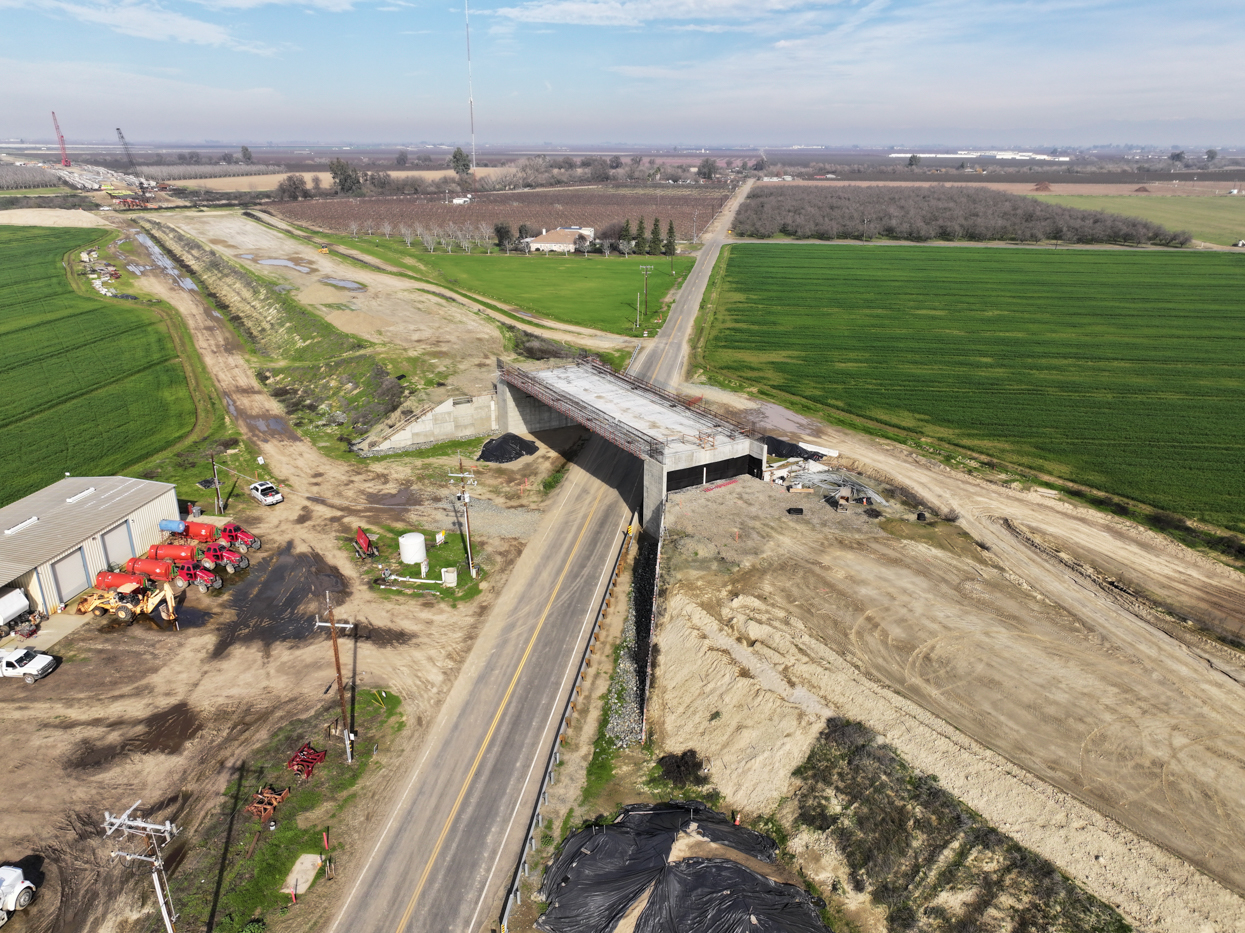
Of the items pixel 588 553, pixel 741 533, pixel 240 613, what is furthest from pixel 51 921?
pixel 741 533

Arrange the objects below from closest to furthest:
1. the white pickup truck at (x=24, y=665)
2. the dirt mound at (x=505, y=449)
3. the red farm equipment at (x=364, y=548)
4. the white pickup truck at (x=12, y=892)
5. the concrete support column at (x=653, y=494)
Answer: the white pickup truck at (x=12, y=892), the white pickup truck at (x=24, y=665), the concrete support column at (x=653, y=494), the red farm equipment at (x=364, y=548), the dirt mound at (x=505, y=449)

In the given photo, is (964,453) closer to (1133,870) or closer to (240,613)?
(1133,870)

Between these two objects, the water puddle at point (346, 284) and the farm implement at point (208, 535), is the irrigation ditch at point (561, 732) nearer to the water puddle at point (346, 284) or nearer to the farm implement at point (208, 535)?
the farm implement at point (208, 535)

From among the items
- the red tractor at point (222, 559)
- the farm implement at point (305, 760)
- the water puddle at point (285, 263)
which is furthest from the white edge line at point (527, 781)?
the water puddle at point (285, 263)

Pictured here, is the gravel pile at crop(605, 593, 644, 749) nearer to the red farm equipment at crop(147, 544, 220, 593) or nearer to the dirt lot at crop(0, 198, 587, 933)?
the dirt lot at crop(0, 198, 587, 933)

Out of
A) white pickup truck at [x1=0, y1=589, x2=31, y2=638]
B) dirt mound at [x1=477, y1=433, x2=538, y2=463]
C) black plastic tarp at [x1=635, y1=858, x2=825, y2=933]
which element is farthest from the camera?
dirt mound at [x1=477, y1=433, x2=538, y2=463]

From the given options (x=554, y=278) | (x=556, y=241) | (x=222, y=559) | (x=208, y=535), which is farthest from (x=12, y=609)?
(x=556, y=241)

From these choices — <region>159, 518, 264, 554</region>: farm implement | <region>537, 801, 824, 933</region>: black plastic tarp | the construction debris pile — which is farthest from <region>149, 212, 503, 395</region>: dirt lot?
<region>537, 801, 824, 933</region>: black plastic tarp

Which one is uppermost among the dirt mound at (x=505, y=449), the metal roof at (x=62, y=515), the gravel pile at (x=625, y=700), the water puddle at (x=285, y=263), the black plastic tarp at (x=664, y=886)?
the water puddle at (x=285, y=263)
